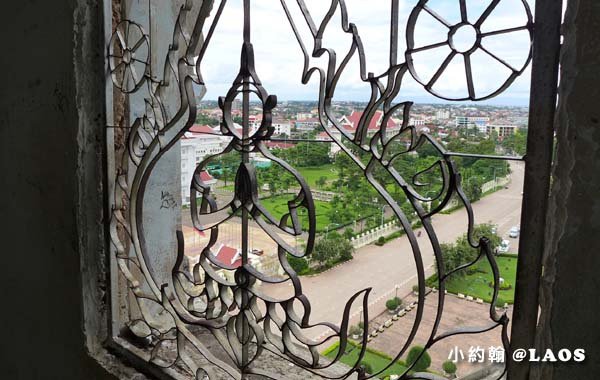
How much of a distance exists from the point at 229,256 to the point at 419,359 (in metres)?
0.42

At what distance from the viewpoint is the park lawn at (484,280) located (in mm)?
622

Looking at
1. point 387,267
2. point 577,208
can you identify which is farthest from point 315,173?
point 577,208

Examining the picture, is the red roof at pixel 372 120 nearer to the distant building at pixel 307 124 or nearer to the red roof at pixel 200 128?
the distant building at pixel 307 124

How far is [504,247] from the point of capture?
63cm

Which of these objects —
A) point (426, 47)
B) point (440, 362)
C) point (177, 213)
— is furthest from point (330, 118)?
point (177, 213)

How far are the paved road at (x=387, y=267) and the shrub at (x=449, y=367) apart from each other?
0.11 metres

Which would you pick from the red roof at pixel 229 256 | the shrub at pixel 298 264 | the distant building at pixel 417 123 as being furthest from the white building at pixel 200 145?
the distant building at pixel 417 123

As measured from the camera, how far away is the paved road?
63cm

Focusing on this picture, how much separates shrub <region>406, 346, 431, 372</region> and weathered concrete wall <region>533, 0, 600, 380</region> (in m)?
0.19

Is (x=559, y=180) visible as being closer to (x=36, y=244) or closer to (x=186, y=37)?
(x=186, y=37)

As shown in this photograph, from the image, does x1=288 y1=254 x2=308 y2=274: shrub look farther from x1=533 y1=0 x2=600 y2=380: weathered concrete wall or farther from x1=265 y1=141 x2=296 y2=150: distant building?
x1=533 y1=0 x2=600 y2=380: weathered concrete wall

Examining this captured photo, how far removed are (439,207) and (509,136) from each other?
127 millimetres

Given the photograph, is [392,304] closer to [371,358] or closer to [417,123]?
[371,358]

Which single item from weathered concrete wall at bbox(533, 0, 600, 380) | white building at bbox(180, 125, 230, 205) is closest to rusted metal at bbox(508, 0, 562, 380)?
weathered concrete wall at bbox(533, 0, 600, 380)
